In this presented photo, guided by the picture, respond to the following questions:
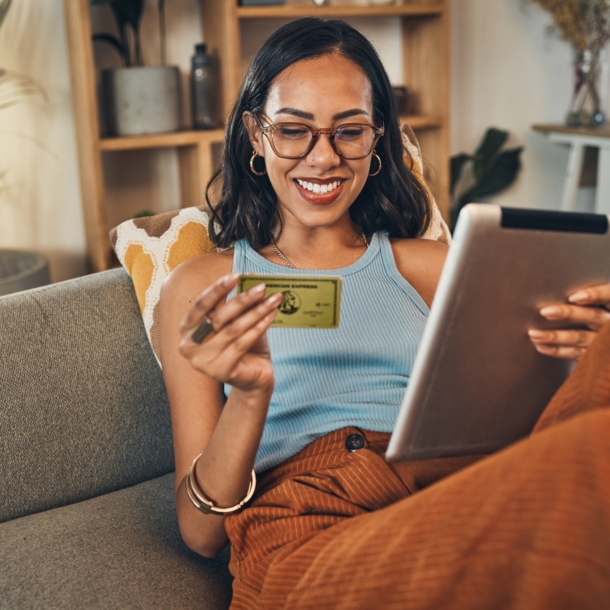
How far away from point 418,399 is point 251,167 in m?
0.66

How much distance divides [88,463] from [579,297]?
0.83 m

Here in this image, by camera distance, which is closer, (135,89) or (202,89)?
(135,89)

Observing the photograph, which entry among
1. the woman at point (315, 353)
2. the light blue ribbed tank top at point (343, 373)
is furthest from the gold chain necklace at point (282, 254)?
the light blue ribbed tank top at point (343, 373)

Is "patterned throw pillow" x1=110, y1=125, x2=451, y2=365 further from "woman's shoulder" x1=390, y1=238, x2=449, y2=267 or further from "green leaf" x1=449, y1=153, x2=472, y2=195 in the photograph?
"green leaf" x1=449, y1=153, x2=472, y2=195

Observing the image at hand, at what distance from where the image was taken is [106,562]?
1.12 m

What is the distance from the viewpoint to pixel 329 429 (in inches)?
46.2

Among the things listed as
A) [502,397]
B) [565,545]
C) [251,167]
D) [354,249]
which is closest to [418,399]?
[502,397]

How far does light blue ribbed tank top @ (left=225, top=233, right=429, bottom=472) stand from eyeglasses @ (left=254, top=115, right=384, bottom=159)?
9.1 inches

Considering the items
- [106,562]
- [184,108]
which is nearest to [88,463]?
[106,562]

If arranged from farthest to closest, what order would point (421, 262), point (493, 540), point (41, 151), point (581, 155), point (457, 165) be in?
point (457, 165), point (581, 155), point (41, 151), point (421, 262), point (493, 540)

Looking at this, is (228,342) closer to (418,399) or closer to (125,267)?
(418,399)

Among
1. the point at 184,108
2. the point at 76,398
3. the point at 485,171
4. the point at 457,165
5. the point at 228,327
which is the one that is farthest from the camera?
the point at 485,171

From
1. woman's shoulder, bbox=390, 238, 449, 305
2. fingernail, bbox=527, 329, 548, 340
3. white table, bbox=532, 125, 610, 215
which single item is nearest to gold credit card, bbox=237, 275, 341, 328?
fingernail, bbox=527, 329, 548, 340

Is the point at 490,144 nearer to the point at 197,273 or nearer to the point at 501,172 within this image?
the point at 501,172
